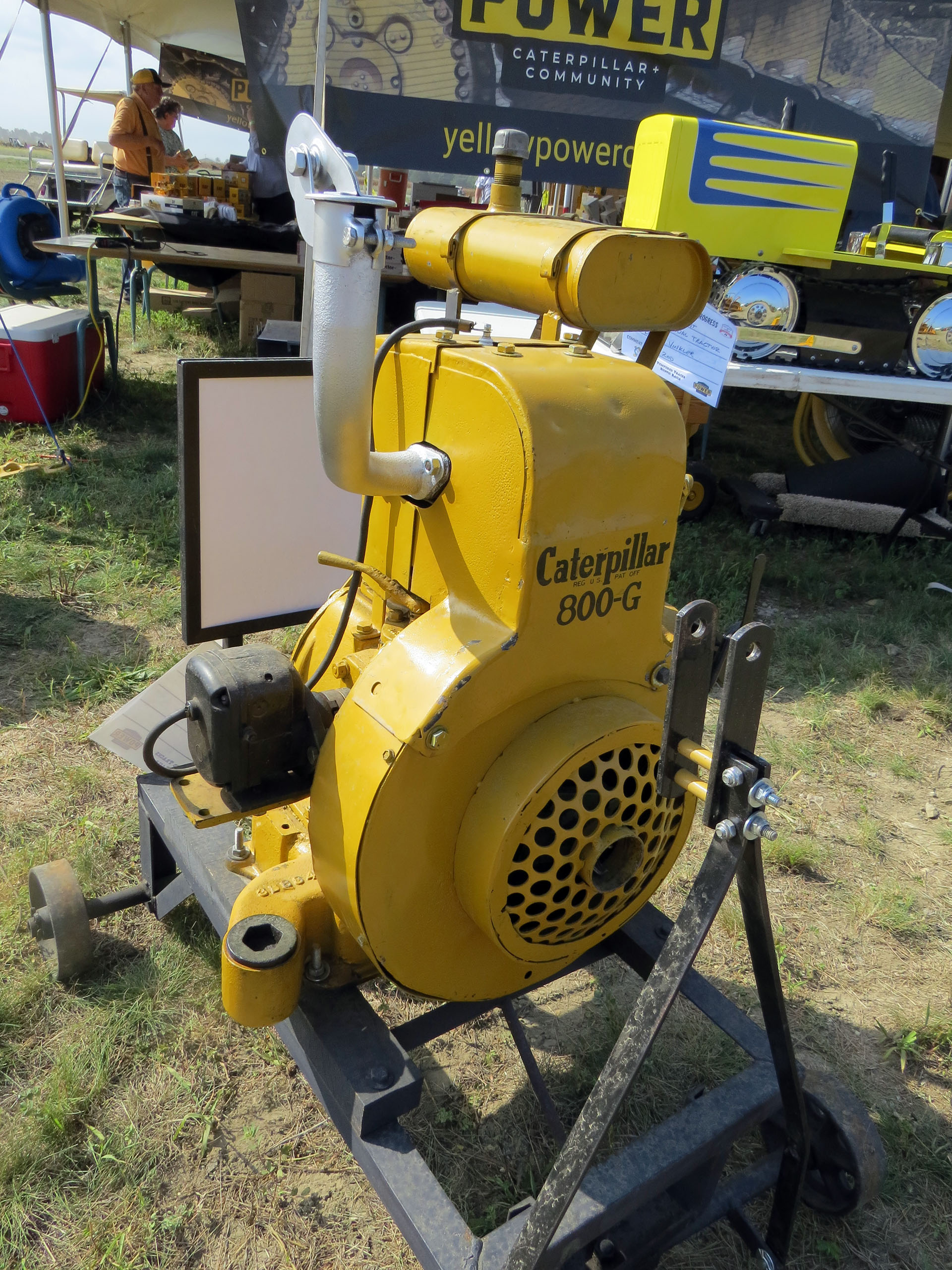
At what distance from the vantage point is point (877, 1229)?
5.90 ft

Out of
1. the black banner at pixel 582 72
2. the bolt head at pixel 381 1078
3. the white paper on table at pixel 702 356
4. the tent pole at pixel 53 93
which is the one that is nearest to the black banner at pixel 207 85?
the tent pole at pixel 53 93

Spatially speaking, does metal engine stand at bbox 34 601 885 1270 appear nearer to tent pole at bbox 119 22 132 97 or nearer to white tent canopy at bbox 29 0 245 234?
white tent canopy at bbox 29 0 245 234

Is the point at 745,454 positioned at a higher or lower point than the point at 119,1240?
higher

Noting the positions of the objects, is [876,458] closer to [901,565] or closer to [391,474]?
[901,565]

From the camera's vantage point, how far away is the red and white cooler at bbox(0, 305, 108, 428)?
554 cm

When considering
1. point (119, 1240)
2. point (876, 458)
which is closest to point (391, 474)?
point (119, 1240)

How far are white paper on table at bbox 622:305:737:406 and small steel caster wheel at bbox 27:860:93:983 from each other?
2.45 metres

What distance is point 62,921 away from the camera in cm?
208

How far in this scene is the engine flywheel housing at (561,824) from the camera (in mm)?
1420

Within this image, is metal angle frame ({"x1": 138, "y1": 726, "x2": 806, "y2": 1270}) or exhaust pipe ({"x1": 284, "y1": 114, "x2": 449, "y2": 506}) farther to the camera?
metal angle frame ({"x1": 138, "y1": 726, "x2": 806, "y2": 1270})

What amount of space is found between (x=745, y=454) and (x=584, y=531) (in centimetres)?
564

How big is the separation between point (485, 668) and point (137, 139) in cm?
913

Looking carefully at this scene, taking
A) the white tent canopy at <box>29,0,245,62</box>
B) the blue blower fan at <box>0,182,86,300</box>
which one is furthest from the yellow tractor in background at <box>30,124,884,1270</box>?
the white tent canopy at <box>29,0,245,62</box>

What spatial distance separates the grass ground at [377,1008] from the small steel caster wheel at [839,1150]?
3.1 inches
